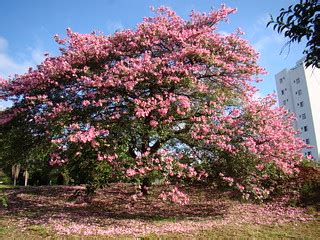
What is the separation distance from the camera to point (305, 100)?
5903 cm

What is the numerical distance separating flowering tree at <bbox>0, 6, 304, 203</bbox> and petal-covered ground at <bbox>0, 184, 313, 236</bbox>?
155cm

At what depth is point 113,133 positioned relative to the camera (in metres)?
14.0

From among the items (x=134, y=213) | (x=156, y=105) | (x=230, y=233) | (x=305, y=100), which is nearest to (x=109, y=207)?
(x=134, y=213)

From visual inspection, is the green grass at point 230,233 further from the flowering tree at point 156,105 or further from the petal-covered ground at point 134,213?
the flowering tree at point 156,105

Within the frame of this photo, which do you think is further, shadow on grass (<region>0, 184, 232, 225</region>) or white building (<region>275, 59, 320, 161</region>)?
white building (<region>275, 59, 320, 161</region>)

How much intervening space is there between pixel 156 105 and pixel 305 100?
5245cm

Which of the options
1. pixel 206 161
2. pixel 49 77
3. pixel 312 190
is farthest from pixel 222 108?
pixel 49 77

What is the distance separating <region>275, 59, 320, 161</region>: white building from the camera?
186 feet

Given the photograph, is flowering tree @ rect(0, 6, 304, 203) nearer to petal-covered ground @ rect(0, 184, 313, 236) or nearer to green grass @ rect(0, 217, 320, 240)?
petal-covered ground @ rect(0, 184, 313, 236)

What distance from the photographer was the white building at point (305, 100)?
56656mm

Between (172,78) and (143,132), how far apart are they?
261cm

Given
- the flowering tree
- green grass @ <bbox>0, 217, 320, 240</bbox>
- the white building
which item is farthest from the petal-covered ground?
the white building

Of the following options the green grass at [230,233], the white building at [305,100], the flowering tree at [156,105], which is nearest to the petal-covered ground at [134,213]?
the green grass at [230,233]

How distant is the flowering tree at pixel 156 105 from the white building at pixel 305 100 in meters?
44.6
